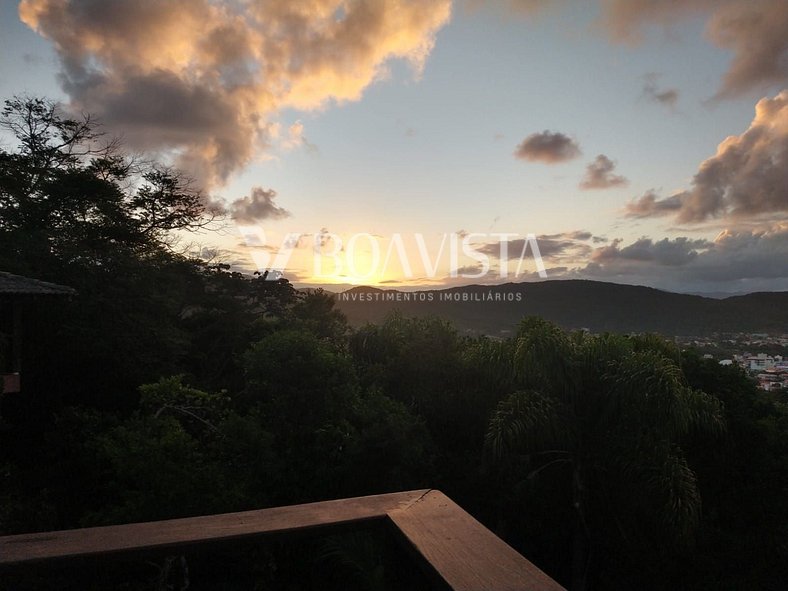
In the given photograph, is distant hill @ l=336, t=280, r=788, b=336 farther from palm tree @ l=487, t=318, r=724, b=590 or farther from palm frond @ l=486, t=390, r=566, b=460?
palm frond @ l=486, t=390, r=566, b=460

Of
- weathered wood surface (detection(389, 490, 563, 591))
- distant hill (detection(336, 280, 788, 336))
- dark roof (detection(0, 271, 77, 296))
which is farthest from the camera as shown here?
distant hill (detection(336, 280, 788, 336))

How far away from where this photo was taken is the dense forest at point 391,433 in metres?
7.24

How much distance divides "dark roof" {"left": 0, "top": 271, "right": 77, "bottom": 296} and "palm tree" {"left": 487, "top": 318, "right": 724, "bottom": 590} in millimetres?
8430

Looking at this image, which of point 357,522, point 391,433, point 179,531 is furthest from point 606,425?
point 179,531

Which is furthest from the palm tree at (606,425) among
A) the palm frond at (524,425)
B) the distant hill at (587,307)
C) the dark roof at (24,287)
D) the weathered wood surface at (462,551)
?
the distant hill at (587,307)

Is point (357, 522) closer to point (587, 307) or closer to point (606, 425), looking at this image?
point (606, 425)

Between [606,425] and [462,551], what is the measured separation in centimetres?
795

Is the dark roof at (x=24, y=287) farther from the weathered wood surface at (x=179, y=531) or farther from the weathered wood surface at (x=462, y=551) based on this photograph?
the weathered wood surface at (x=462, y=551)

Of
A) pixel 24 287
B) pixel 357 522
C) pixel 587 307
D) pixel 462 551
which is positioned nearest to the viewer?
pixel 462 551

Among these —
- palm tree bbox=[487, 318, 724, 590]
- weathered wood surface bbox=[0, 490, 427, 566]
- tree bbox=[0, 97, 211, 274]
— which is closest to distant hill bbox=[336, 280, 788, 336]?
tree bbox=[0, 97, 211, 274]

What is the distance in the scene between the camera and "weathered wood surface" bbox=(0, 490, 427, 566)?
1.01 metres

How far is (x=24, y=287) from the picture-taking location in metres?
8.52

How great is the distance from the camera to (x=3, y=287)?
815 centimetres

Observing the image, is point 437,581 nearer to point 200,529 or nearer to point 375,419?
point 200,529
